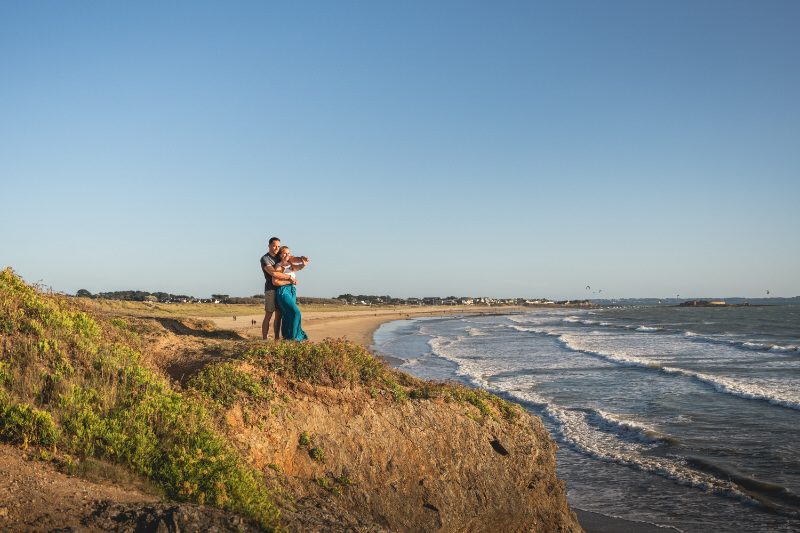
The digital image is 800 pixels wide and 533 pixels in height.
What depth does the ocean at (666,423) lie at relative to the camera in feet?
34.6

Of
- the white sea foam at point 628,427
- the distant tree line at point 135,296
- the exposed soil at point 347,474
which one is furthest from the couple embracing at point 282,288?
the distant tree line at point 135,296

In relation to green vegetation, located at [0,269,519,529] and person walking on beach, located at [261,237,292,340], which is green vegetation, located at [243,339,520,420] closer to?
green vegetation, located at [0,269,519,529]

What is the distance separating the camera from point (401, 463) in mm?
7461

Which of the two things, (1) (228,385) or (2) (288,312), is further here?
(2) (288,312)

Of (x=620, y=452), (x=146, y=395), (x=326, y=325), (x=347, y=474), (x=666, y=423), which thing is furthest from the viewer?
(x=326, y=325)

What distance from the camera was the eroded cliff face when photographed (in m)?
6.41

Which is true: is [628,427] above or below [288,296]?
below

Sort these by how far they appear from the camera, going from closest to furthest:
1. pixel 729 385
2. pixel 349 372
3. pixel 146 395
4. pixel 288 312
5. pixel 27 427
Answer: pixel 27 427 → pixel 146 395 → pixel 349 372 → pixel 288 312 → pixel 729 385

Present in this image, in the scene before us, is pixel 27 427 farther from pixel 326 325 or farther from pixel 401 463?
pixel 326 325

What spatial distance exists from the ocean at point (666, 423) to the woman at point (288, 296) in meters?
6.02

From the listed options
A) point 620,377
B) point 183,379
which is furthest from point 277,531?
point 620,377

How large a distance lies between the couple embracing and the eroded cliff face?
3919 mm

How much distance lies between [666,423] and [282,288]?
1104 cm

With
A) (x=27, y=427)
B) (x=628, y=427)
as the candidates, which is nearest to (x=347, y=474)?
(x=27, y=427)
